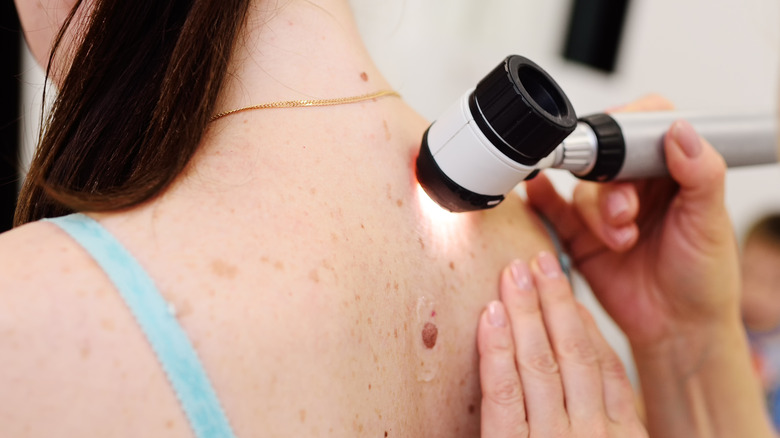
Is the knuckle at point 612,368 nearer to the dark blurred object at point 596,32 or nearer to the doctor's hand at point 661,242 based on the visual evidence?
the doctor's hand at point 661,242

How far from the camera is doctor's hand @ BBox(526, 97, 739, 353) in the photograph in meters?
0.80

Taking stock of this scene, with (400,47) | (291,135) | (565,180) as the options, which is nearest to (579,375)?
(291,135)

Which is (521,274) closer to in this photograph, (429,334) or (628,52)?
(429,334)

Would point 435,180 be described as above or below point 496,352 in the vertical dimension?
above

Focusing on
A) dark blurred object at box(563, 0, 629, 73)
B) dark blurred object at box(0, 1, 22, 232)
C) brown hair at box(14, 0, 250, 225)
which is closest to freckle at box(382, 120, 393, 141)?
brown hair at box(14, 0, 250, 225)

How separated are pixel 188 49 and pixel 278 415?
1.07 feet

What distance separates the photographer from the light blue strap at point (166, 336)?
1.33ft

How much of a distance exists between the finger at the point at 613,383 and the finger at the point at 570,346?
0.03 metres

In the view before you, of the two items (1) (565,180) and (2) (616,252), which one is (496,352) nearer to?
(2) (616,252)

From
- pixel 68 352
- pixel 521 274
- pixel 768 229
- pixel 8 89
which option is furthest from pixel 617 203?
pixel 768 229

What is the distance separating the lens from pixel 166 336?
41 cm

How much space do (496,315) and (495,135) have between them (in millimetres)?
203

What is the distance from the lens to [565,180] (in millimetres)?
2352

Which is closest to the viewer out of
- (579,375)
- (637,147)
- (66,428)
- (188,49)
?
(66,428)
